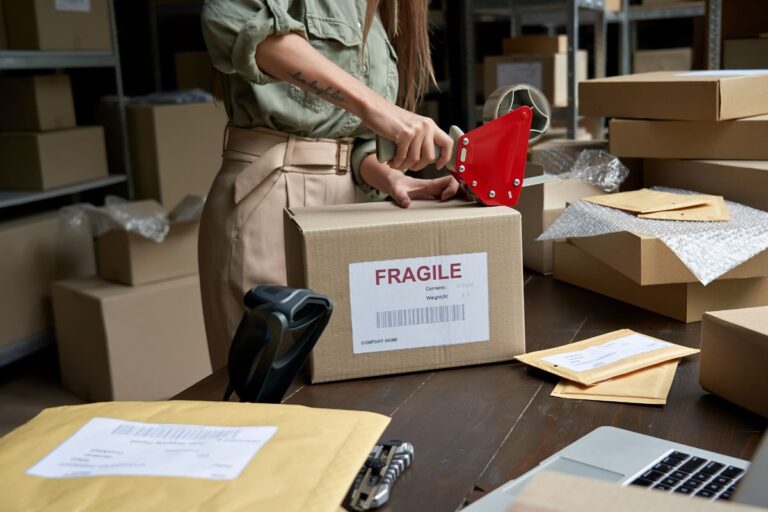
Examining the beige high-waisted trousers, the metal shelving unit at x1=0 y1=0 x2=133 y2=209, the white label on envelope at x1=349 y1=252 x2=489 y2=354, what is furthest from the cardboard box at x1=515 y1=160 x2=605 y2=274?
the metal shelving unit at x1=0 y1=0 x2=133 y2=209

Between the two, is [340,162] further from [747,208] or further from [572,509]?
[572,509]

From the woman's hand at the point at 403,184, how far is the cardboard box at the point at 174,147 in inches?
66.7

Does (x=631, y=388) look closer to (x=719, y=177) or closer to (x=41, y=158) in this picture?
(x=719, y=177)

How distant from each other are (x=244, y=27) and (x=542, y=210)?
59 cm

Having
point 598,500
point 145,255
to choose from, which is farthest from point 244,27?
point 145,255

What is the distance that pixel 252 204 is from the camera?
52.1 inches

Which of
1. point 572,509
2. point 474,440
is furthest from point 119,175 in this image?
point 572,509

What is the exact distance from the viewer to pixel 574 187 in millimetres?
1523

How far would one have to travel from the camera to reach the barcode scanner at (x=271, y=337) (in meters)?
0.78

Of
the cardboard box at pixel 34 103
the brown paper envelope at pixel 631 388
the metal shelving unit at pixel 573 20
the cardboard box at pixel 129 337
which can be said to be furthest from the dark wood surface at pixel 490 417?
the cardboard box at pixel 34 103

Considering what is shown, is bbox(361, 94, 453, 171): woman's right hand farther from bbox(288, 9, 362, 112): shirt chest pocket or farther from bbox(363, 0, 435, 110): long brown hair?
bbox(363, 0, 435, 110): long brown hair

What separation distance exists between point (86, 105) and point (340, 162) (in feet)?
7.68

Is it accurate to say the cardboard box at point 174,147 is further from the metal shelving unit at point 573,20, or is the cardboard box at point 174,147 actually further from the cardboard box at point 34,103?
the metal shelving unit at point 573,20

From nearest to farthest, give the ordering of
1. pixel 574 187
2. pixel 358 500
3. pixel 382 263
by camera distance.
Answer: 1. pixel 358 500
2. pixel 382 263
3. pixel 574 187
